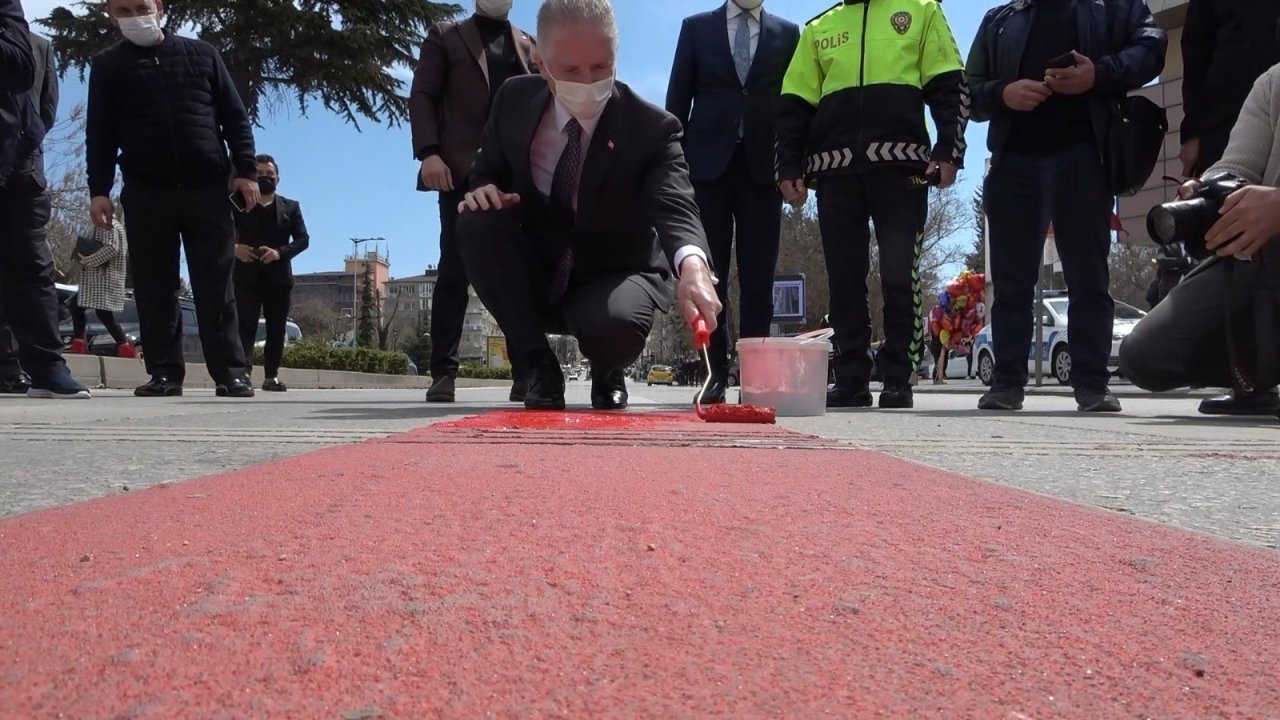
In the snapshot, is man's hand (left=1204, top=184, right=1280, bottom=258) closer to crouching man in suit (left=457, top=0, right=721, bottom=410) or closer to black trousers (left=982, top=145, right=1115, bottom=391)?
black trousers (left=982, top=145, right=1115, bottom=391)

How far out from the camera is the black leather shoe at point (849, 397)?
4.39 m

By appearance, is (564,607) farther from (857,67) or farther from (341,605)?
(857,67)

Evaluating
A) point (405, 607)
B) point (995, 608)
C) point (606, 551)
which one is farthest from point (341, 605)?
point (995, 608)

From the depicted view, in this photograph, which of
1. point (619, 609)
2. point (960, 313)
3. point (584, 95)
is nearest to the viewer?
point (619, 609)

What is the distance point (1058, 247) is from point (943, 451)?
266 cm

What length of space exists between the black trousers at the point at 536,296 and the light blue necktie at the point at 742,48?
4.94ft

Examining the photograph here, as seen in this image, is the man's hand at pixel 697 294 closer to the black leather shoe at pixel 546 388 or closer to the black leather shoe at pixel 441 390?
the black leather shoe at pixel 546 388

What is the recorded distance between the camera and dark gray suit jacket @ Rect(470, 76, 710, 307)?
3033mm

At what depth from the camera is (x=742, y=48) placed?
4.49 meters

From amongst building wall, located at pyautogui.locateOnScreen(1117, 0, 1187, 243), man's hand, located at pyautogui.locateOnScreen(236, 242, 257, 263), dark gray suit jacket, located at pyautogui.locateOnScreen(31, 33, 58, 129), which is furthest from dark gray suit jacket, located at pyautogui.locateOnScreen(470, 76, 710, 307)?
building wall, located at pyautogui.locateOnScreen(1117, 0, 1187, 243)

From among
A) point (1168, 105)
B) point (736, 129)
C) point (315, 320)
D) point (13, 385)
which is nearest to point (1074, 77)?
point (736, 129)

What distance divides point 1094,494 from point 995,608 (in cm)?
80

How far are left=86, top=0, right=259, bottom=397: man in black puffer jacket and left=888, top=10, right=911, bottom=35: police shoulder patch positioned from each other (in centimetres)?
339

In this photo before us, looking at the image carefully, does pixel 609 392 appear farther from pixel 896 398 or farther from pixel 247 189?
pixel 247 189
